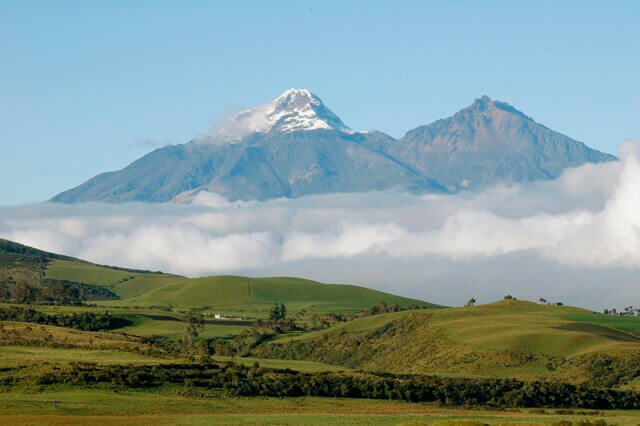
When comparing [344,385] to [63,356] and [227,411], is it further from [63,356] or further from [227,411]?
[63,356]

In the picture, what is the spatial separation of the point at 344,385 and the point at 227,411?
23.7 m

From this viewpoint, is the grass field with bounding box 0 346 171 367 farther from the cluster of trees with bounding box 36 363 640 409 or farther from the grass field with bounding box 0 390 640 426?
the grass field with bounding box 0 390 640 426

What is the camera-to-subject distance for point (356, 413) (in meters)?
128

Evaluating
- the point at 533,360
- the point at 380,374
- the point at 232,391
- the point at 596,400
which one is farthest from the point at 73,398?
the point at 533,360

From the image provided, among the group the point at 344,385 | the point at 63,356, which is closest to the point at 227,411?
the point at 344,385

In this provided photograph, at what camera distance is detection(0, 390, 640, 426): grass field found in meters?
113

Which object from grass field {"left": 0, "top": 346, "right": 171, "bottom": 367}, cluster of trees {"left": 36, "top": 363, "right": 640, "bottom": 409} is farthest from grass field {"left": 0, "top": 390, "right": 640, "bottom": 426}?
grass field {"left": 0, "top": 346, "right": 171, "bottom": 367}

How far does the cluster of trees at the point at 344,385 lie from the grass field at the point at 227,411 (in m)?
3.74

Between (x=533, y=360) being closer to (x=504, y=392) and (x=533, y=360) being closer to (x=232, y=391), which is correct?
(x=504, y=392)

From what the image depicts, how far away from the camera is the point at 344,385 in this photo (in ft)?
484

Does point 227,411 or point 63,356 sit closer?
point 227,411

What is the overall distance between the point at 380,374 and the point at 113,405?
2011 inches

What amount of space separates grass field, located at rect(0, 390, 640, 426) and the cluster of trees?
374 centimetres

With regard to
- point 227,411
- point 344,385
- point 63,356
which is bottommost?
point 227,411
